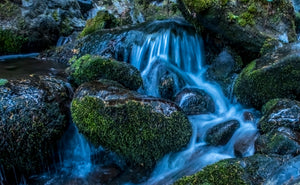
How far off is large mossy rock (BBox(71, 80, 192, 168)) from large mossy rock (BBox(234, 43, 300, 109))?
2.13 meters

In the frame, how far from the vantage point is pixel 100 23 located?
9.45 m

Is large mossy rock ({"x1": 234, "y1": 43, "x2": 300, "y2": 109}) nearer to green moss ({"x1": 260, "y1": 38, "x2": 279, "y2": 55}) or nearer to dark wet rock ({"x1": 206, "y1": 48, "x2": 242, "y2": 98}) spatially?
green moss ({"x1": 260, "y1": 38, "x2": 279, "y2": 55})

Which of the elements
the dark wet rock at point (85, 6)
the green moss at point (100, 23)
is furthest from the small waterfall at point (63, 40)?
the dark wet rock at point (85, 6)

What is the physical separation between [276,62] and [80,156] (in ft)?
14.2

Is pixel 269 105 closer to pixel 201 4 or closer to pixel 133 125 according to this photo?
pixel 133 125

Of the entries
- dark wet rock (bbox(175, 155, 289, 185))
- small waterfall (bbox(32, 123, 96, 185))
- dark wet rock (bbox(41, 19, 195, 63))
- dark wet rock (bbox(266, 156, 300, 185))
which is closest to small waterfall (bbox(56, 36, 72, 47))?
dark wet rock (bbox(41, 19, 195, 63))

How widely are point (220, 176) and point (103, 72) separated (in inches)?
142

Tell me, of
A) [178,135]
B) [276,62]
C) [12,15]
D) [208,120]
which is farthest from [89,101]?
[12,15]

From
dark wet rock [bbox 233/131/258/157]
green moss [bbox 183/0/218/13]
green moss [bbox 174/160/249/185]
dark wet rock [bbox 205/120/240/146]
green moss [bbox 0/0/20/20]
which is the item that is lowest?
dark wet rock [bbox 233/131/258/157]

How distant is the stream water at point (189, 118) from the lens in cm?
423

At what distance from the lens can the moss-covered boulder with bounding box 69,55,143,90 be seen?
5.55 meters

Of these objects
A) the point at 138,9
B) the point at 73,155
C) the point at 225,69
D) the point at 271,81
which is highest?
the point at 138,9

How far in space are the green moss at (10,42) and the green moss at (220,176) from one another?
8232mm

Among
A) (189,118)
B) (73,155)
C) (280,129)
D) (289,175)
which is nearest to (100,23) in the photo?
(189,118)
